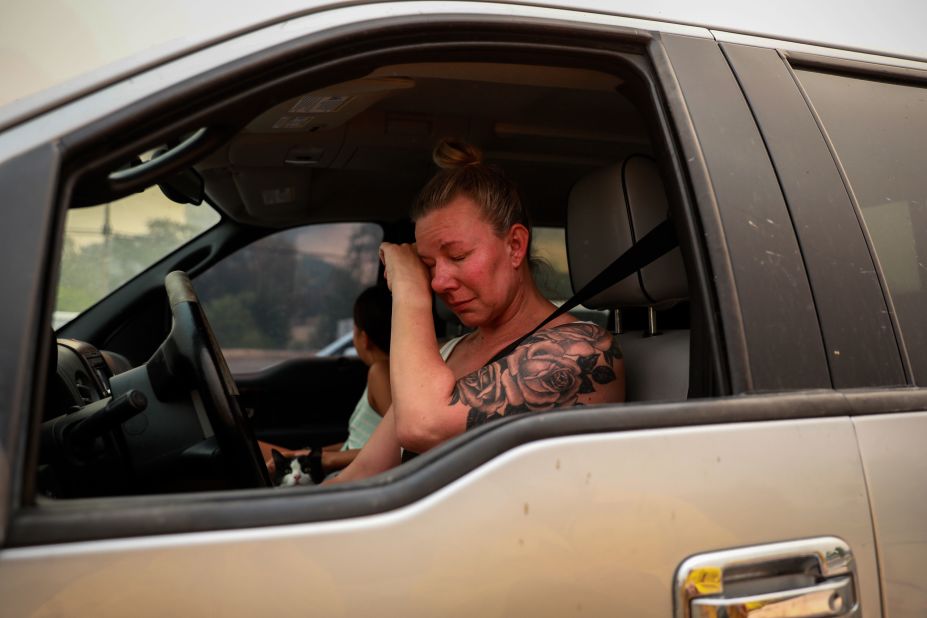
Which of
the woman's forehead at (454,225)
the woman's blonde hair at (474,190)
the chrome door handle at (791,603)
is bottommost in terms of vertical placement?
the chrome door handle at (791,603)

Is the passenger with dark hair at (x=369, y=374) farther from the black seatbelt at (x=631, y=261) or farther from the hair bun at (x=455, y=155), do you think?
the black seatbelt at (x=631, y=261)

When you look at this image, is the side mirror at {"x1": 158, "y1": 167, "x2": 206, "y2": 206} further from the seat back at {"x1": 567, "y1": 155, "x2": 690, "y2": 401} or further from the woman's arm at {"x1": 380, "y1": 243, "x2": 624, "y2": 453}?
the seat back at {"x1": 567, "y1": 155, "x2": 690, "y2": 401}

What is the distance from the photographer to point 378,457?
7.19 feet

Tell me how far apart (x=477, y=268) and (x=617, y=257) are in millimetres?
343

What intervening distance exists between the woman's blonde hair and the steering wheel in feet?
1.90

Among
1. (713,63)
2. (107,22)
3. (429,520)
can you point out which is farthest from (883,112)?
(107,22)

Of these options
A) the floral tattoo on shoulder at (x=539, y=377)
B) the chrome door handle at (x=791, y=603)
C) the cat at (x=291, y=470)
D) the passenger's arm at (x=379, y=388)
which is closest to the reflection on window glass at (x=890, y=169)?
the chrome door handle at (x=791, y=603)

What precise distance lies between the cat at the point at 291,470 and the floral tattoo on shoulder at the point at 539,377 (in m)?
0.82

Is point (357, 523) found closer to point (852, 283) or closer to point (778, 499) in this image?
point (778, 499)

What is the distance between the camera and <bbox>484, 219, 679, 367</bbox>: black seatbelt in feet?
5.59

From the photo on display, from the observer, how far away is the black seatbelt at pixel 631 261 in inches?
67.1

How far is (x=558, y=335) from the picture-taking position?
5.97 ft

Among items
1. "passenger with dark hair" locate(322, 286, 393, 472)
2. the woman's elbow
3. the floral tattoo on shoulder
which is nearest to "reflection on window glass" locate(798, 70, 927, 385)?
the floral tattoo on shoulder

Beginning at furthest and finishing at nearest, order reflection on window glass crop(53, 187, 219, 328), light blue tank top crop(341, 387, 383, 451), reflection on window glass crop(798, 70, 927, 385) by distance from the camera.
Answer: reflection on window glass crop(53, 187, 219, 328)
light blue tank top crop(341, 387, 383, 451)
reflection on window glass crop(798, 70, 927, 385)
